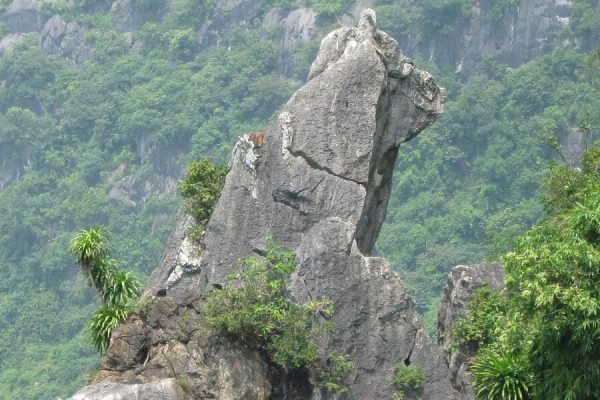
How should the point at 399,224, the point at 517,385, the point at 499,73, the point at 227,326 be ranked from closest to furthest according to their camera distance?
1. the point at 517,385
2. the point at 227,326
3. the point at 399,224
4. the point at 499,73

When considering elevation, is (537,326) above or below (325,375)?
above

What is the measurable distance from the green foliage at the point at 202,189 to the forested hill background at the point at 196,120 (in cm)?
5183

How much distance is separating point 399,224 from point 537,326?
7957cm

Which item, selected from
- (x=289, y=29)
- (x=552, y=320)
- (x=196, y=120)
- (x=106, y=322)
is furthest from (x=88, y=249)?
(x=289, y=29)

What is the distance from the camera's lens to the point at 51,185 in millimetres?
127000

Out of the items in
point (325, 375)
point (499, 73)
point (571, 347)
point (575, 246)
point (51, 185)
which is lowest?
point (51, 185)

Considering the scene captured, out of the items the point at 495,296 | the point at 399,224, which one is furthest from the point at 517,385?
the point at 399,224

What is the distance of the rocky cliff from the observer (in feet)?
113

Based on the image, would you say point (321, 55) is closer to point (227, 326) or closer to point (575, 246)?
point (227, 326)

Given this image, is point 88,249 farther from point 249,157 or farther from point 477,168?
point 477,168

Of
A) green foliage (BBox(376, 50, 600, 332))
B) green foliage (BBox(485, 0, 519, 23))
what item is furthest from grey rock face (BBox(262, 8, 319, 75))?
green foliage (BBox(376, 50, 600, 332))

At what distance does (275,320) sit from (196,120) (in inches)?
3637

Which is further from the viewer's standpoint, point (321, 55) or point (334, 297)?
point (321, 55)

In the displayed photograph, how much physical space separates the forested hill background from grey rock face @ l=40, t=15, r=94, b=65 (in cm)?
17
